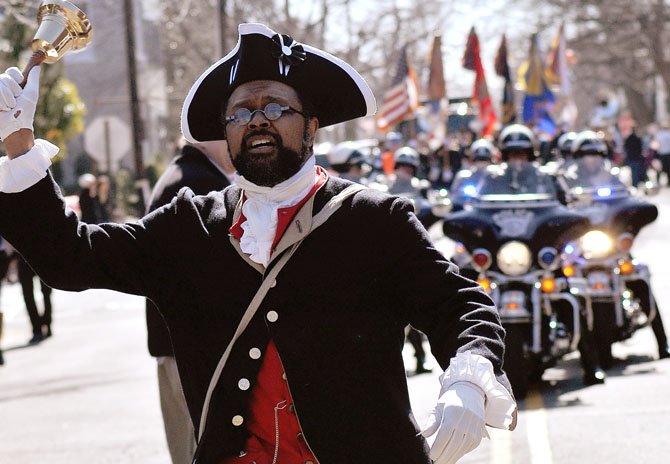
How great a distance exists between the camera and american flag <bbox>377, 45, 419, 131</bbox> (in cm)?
2791

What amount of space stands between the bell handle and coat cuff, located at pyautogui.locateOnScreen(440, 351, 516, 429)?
1.39 metres

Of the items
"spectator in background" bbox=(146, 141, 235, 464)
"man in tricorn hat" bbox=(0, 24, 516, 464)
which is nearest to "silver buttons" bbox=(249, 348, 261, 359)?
"man in tricorn hat" bbox=(0, 24, 516, 464)

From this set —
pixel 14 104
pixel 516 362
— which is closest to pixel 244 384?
pixel 14 104

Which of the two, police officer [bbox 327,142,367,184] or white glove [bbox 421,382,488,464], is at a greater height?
white glove [bbox 421,382,488,464]

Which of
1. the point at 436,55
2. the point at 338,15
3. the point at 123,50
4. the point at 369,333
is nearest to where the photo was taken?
the point at 369,333

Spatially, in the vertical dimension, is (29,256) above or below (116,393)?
above

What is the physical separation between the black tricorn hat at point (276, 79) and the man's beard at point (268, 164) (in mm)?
218

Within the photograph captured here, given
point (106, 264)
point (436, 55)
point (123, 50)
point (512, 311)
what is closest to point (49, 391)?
point (512, 311)

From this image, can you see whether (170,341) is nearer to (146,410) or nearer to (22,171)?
(22,171)

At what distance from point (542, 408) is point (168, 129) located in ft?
159

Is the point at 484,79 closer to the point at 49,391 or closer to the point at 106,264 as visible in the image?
the point at 49,391

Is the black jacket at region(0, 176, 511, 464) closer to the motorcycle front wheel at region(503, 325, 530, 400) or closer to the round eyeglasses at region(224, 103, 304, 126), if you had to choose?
the round eyeglasses at region(224, 103, 304, 126)

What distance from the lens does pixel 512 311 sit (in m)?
10.7

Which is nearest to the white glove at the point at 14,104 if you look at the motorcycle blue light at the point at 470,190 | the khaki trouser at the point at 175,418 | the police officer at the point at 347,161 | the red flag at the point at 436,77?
the khaki trouser at the point at 175,418
